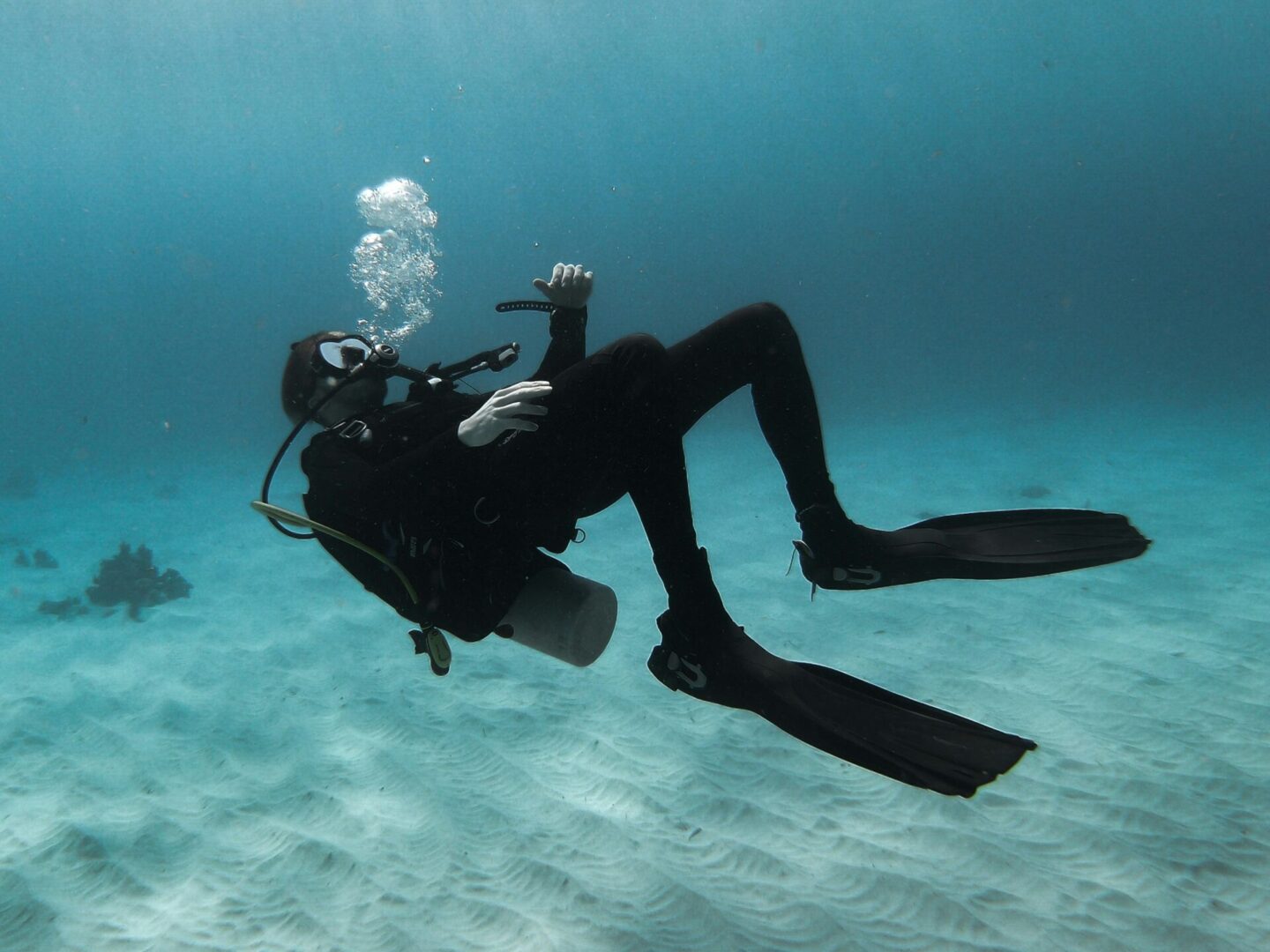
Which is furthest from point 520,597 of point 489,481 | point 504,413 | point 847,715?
point 847,715

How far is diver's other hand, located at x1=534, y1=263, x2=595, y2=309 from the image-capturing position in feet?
10.6

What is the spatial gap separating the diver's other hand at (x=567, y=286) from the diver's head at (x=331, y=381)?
0.89 m

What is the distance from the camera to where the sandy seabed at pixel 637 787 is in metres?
3.42

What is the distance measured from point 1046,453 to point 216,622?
19366 mm

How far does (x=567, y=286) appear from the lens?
3.24m

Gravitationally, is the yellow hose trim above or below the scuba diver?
below

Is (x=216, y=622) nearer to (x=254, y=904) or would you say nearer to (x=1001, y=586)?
A: (x=254, y=904)

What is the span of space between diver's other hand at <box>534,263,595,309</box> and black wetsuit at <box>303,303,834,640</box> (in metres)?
0.72

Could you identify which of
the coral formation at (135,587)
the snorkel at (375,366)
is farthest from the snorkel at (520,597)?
the coral formation at (135,587)

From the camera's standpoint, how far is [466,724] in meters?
5.55

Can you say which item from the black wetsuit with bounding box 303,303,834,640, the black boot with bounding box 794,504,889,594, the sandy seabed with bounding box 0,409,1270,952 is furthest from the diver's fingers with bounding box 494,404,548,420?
the sandy seabed with bounding box 0,409,1270,952

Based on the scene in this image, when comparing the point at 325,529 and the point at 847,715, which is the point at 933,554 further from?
the point at 325,529

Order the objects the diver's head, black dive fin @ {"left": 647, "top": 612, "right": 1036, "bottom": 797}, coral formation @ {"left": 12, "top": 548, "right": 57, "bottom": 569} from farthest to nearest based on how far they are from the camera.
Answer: coral formation @ {"left": 12, "top": 548, "right": 57, "bottom": 569}
the diver's head
black dive fin @ {"left": 647, "top": 612, "right": 1036, "bottom": 797}

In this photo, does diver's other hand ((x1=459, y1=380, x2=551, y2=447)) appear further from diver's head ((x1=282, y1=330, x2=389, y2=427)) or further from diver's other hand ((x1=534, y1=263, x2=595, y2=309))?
diver's other hand ((x1=534, y1=263, x2=595, y2=309))
